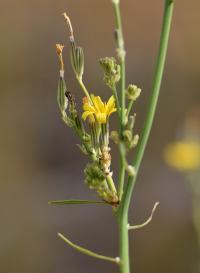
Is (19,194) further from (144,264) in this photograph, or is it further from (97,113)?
(97,113)

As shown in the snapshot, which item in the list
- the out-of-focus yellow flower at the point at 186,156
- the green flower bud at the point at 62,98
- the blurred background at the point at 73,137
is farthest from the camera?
the blurred background at the point at 73,137

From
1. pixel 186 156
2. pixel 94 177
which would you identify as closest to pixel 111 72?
Result: pixel 94 177

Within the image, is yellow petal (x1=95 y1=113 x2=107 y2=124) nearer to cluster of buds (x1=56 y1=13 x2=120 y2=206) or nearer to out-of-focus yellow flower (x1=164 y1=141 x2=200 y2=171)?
cluster of buds (x1=56 y1=13 x2=120 y2=206)

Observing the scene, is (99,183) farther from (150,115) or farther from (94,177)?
(150,115)

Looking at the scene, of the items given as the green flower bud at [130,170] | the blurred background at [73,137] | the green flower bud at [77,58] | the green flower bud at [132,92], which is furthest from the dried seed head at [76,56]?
the blurred background at [73,137]

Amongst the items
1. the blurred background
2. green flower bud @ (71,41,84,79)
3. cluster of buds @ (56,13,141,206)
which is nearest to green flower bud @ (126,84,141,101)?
cluster of buds @ (56,13,141,206)

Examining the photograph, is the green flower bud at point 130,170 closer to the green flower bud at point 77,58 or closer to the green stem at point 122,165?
the green stem at point 122,165

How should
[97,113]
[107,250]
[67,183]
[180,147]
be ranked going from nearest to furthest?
[97,113] < [180,147] < [107,250] < [67,183]

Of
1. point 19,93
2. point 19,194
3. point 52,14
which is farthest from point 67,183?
point 52,14
